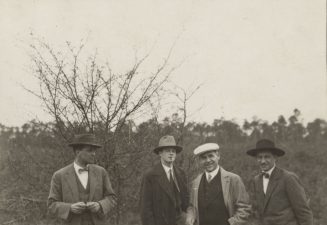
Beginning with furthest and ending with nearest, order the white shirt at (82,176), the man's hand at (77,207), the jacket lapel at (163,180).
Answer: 1. the jacket lapel at (163,180)
2. the white shirt at (82,176)
3. the man's hand at (77,207)

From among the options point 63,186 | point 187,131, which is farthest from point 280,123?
point 63,186

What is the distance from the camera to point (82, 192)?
16.5 ft

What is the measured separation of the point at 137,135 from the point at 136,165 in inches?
20.5

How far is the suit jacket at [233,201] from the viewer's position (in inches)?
201

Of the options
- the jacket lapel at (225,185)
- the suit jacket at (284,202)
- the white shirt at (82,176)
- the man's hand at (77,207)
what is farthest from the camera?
the jacket lapel at (225,185)

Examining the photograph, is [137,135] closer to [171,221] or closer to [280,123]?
[171,221]

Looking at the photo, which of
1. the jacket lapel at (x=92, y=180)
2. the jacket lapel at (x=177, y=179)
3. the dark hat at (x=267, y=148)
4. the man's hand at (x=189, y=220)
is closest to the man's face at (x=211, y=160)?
the jacket lapel at (x=177, y=179)

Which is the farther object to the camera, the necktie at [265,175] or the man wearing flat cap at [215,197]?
the man wearing flat cap at [215,197]

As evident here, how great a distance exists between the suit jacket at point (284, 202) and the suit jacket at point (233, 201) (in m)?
0.25

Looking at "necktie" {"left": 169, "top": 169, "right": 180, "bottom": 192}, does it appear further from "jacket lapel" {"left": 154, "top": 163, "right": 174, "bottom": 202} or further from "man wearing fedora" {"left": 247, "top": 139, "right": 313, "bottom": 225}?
"man wearing fedora" {"left": 247, "top": 139, "right": 313, "bottom": 225}

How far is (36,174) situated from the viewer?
23.7ft

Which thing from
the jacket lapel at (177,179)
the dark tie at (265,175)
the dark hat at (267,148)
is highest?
the dark hat at (267,148)

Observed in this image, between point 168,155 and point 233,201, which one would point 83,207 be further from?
point 233,201

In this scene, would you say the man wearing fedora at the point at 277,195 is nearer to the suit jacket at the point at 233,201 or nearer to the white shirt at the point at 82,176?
the suit jacket at the point at 233,201
